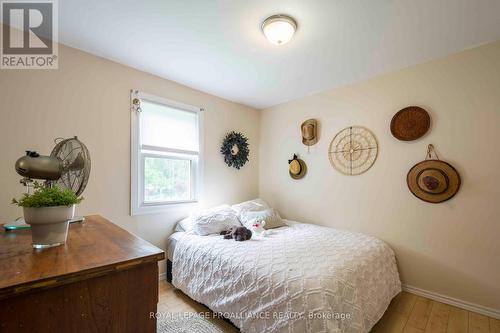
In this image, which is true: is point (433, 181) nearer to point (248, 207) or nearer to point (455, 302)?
point (455, 302)

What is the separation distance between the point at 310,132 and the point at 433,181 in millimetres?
1418

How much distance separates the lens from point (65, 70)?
200 centimetres

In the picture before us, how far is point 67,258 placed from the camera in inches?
31.9

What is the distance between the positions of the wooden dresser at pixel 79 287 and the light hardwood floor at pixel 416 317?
4.17 ft

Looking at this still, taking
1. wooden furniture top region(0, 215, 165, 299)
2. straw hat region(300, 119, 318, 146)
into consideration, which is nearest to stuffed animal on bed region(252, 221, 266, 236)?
straw hat region(300, 119, 318, 146)

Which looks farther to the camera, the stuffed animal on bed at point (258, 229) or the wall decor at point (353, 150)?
the wall decor at point (353, 150)

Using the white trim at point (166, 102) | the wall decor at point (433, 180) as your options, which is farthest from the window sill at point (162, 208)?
the wall decor at point (433, 180)

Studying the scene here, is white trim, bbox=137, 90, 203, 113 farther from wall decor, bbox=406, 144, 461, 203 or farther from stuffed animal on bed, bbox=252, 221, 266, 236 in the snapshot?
wall decor, bbox=406, 144, 461, 203

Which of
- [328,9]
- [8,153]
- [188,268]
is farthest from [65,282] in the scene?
[328,9]

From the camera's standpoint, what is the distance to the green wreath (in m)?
3.20
